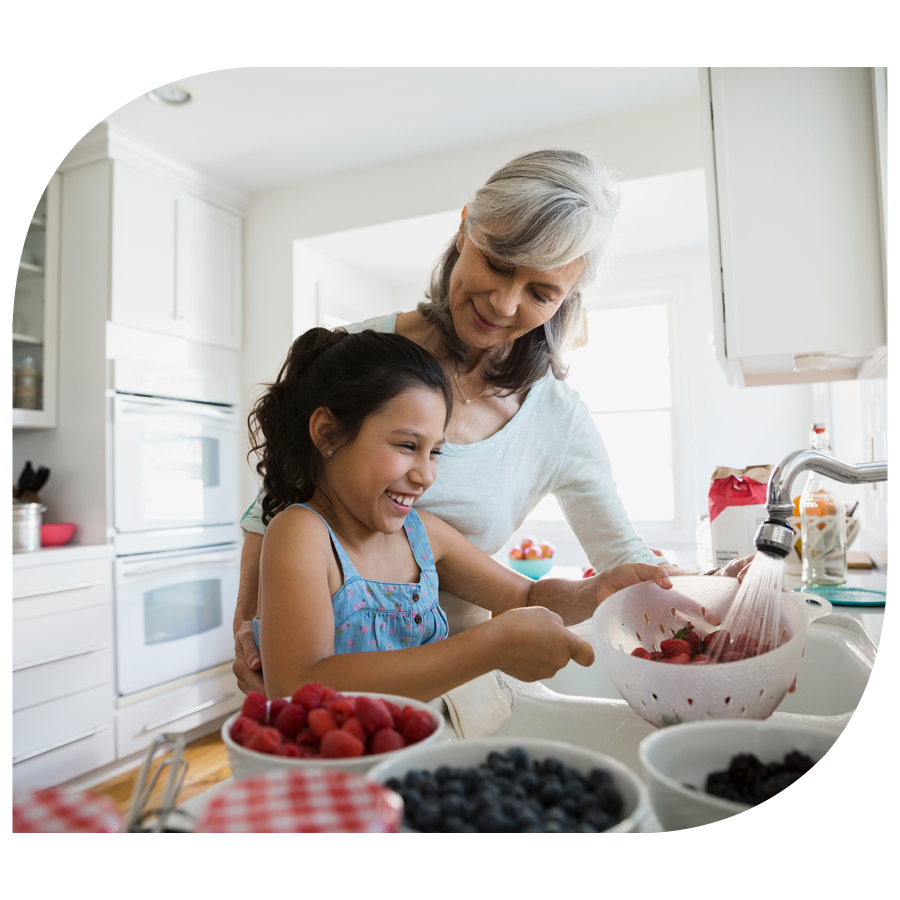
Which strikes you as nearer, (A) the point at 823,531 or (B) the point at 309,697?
(B) the point at 309,697

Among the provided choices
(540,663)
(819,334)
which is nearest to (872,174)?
(819,334)

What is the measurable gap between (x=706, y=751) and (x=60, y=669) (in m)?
0.63

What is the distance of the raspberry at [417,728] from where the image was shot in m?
0.27

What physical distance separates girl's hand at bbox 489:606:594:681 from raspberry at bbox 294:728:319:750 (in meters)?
0.13

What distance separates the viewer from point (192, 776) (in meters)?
0.26

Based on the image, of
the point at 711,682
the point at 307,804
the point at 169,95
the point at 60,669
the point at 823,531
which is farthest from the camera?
the point at 823,531

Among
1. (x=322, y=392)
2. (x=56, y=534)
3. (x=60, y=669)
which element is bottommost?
(x=60, y=669)

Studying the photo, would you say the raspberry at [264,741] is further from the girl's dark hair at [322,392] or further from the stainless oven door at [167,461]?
the stainless oven door at [167,461]

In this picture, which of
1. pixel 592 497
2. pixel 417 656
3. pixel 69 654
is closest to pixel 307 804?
pixel 417 656

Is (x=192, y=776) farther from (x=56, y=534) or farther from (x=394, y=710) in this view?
(x=56, y=534)

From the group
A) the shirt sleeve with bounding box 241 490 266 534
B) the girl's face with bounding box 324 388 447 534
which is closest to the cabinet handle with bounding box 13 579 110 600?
the shirt sleeve with bounding box 241 490 266 534

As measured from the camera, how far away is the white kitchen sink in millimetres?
419

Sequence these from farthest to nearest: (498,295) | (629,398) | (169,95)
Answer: (629,398) < (498,295) < (169,95)

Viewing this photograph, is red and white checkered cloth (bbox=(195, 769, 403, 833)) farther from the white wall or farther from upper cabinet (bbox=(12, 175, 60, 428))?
the white wall
